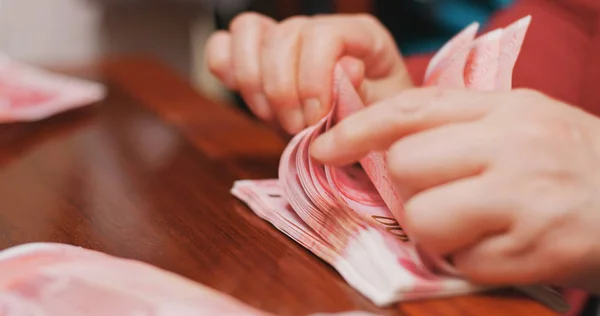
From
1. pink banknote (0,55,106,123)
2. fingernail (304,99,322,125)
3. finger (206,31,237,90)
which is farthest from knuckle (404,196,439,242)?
A: pink banknote (0,55,106,123)

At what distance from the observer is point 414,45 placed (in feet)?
5.21

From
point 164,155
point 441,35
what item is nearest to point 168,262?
point 164,155

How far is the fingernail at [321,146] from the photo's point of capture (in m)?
0.45

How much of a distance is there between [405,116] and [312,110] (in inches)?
7.7

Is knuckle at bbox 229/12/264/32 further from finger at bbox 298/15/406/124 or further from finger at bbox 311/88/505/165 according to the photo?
finger at bbox 311/88/505/165

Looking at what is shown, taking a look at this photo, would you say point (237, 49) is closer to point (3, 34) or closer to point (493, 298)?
point (493, 298)

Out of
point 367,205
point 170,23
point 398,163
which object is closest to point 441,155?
point 398,163

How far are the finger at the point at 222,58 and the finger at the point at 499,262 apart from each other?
1.17ft

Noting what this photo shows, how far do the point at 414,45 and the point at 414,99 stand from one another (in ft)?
3.95

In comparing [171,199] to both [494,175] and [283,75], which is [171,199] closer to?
[283,75]

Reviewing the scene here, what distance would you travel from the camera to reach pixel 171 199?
22.4 inches

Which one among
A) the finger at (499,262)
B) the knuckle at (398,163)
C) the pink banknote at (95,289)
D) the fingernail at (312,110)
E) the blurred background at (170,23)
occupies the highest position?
the knuckle at (398,163)

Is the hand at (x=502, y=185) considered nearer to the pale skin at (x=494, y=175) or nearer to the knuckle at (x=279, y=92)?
the pale skin at (x=494, y=175)

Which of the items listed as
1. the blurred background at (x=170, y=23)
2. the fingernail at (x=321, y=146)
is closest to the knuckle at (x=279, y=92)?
the fingernail at (x=321, y=146)
